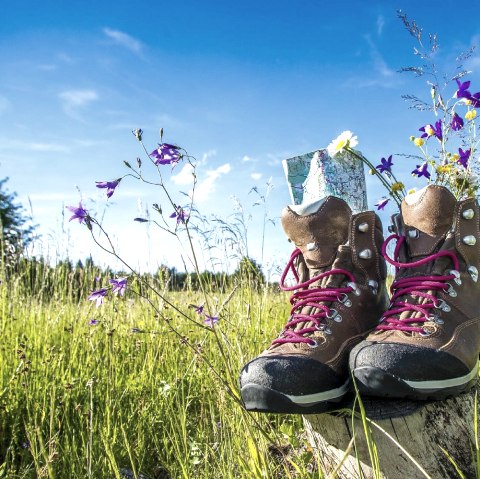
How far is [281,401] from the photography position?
158 centimetres

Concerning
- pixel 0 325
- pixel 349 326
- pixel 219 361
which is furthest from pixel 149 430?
pixel 0 325

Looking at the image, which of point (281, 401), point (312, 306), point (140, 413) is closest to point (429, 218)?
point (312, 306)

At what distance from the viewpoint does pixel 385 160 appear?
2.62 metres

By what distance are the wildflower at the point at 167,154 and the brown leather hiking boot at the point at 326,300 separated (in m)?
0.43

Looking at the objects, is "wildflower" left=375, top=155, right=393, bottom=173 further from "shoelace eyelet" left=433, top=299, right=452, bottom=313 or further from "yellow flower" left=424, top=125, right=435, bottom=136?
"shoelace eyelet" left=433, top=299, right=452, bottom=313

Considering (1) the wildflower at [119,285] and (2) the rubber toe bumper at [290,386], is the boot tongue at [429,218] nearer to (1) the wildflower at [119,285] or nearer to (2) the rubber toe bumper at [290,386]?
(2) the rubber toe bumper at [290,386]

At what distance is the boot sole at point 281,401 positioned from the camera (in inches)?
62.1

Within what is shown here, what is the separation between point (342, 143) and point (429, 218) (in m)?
0.59

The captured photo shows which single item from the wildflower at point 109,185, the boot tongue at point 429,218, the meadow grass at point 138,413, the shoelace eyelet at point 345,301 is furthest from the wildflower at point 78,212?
the boot tongue at point 429,218

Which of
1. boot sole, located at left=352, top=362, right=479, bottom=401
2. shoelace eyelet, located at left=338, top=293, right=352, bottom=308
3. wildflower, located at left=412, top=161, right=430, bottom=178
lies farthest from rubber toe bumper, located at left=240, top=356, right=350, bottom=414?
wildflower, located at left=412, top=161, right=430, bottom=178

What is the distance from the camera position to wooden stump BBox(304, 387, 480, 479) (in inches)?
64.0

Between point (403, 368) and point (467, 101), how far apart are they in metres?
1.60

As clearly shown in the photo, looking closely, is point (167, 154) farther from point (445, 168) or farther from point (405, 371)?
point (445, 168)

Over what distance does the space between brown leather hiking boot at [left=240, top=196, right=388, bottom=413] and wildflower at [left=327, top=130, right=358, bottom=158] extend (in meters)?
0.46
